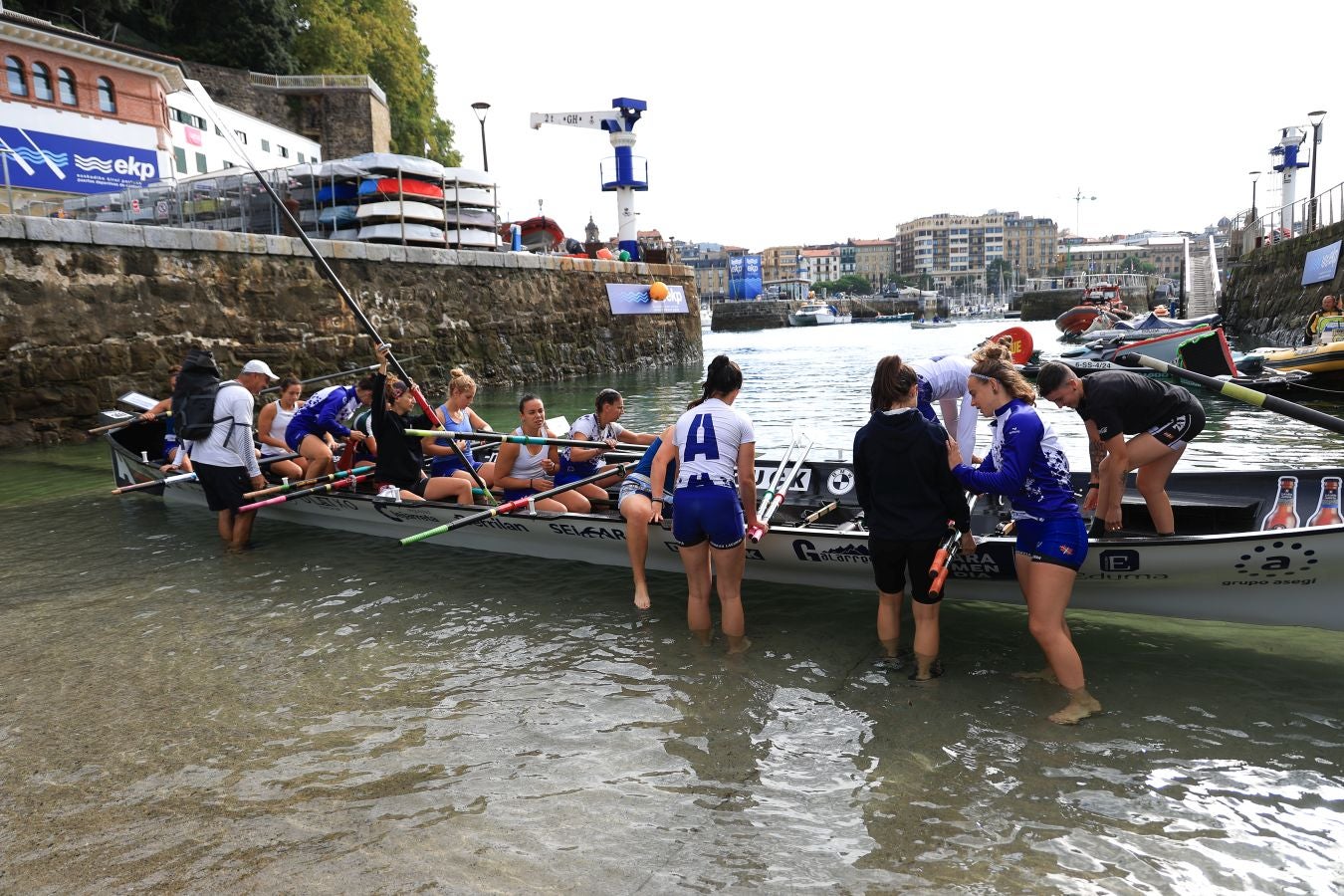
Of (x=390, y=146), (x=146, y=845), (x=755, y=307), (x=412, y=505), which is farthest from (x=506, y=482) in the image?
(x=755, y=307)

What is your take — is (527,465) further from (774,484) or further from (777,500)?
(777,500)

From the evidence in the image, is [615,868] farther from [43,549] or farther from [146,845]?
[43,549]

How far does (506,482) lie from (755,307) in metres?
102

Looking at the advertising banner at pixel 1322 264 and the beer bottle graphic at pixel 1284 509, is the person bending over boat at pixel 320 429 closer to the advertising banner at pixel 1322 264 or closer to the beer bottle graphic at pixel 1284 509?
the beer bottle graphic at pixel 1284 509

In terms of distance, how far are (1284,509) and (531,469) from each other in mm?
6240

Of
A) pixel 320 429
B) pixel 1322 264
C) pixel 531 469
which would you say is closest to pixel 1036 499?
pixel 531 469

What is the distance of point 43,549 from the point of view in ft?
29.5

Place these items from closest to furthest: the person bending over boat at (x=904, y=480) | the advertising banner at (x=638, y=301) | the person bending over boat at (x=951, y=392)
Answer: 1. the person bending over boat at (x=904, y=480)
2. the person bending over boat at (x=951, y=392)
3. the advertising banner at (x=638, y=301)

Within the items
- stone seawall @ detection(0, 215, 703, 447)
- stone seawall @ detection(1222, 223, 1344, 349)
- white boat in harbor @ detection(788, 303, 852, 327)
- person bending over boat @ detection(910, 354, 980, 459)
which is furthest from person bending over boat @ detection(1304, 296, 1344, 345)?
white boat in harbor @ detection(788, 303, 852, 327)

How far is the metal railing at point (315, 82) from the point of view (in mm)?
43875

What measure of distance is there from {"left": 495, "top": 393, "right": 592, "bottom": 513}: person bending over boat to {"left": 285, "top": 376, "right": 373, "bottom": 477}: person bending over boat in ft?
7.56

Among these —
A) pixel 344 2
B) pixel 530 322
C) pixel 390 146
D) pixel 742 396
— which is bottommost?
pixel 742 396

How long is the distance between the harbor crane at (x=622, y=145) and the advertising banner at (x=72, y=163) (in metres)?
14.8

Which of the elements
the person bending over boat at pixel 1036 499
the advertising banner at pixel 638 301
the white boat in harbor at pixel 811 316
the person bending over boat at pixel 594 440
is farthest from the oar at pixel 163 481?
the white boat in harbor at pixel 811 316
